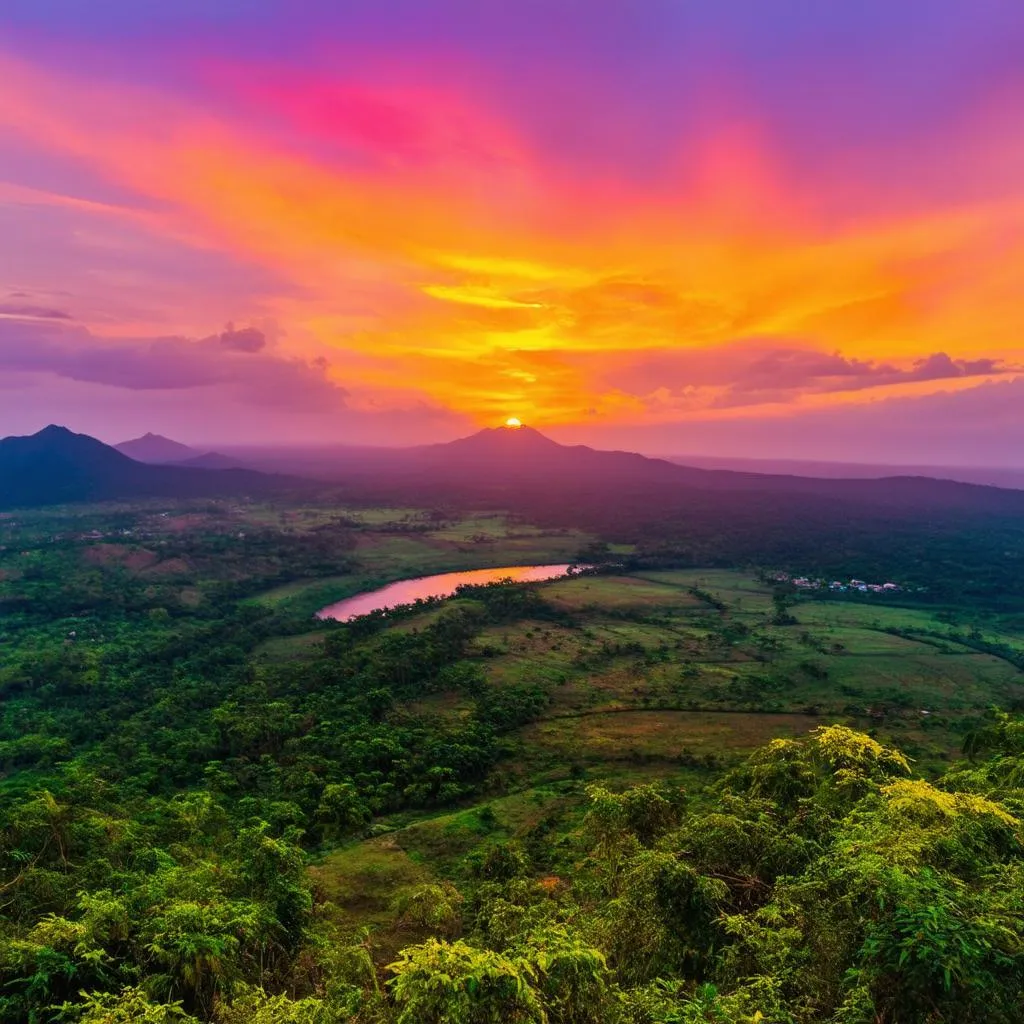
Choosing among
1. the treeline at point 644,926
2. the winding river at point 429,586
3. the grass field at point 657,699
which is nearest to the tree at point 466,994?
the treeline at point 644,926

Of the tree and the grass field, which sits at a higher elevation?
the tree

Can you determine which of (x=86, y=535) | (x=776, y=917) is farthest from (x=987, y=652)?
(x=86, y=535)

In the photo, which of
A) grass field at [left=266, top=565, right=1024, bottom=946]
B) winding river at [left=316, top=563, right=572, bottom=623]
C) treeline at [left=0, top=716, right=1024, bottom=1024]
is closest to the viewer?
treeline at [left=0, top=716, right=1024, bottom=1024]

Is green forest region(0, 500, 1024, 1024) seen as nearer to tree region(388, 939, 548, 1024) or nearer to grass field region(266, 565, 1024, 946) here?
tree region(388, 939, 548, 1024)

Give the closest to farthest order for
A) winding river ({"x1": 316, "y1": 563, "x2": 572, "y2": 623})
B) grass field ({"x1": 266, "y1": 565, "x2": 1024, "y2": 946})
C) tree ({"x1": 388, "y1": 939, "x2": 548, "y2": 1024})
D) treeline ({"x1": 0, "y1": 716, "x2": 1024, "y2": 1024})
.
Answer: tree ({"x1": 388, "y1": 939, "x2": 548, "y2": 1024})
treeline ({"x1": 0, "y1": 716, "x2": 1024, "y2": 1024})
grass field ({"x1": 266, "y1": 565, "x2": 1024, "y2": 946})
winding river ({"x1": 316, "y1": 563, "x2": 572, "y2": 623})

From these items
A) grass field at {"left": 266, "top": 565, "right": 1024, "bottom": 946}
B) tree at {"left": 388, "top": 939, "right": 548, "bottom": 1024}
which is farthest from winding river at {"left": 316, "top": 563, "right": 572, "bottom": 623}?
tree at {"left": 388, "top": 939, "right": 548, "bottom": 1024}

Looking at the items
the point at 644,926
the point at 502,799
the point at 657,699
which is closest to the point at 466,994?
the point at 644,926
